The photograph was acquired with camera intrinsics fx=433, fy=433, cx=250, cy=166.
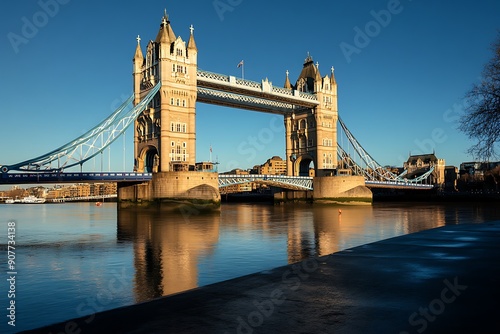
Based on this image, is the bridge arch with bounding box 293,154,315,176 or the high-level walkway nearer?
the high-level walkway

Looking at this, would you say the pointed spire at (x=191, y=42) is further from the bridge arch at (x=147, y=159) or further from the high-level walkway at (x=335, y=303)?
the high-level walkway at (x=335, y=303)

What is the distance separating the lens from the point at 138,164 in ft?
212

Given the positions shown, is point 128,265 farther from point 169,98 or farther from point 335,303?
point 169,98

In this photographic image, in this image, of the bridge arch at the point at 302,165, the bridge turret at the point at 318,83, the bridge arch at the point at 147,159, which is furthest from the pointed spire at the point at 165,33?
the bridge arch at the point at 302,165

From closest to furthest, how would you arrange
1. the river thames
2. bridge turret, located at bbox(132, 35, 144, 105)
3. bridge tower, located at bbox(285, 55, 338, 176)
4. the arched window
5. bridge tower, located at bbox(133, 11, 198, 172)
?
the river thames → bridge tower, located at bbox(133, 11, 198, 172) → bridge turret, located at bbox(132, 35, 144, 105) → bridge tower, located at bbox(285, 55, 338, 176) → the arched window

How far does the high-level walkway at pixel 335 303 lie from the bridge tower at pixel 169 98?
50.8 m

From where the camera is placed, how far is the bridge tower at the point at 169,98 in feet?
194

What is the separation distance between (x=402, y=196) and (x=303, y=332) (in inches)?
4399

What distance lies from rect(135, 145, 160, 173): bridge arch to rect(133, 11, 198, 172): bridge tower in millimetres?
224

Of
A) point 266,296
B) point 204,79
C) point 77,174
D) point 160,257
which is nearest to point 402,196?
point 204,79

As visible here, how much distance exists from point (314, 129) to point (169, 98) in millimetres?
34967

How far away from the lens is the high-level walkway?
552 centimetres

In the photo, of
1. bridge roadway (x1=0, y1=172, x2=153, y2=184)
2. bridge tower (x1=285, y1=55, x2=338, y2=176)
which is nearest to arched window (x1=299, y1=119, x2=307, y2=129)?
bridge tower (x1=285, y1=55, x2=338, y2=176)

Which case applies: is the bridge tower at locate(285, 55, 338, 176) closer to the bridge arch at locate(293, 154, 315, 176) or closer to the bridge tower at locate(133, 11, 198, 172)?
the bridge arch at locate(293, 154, 315, 176)
